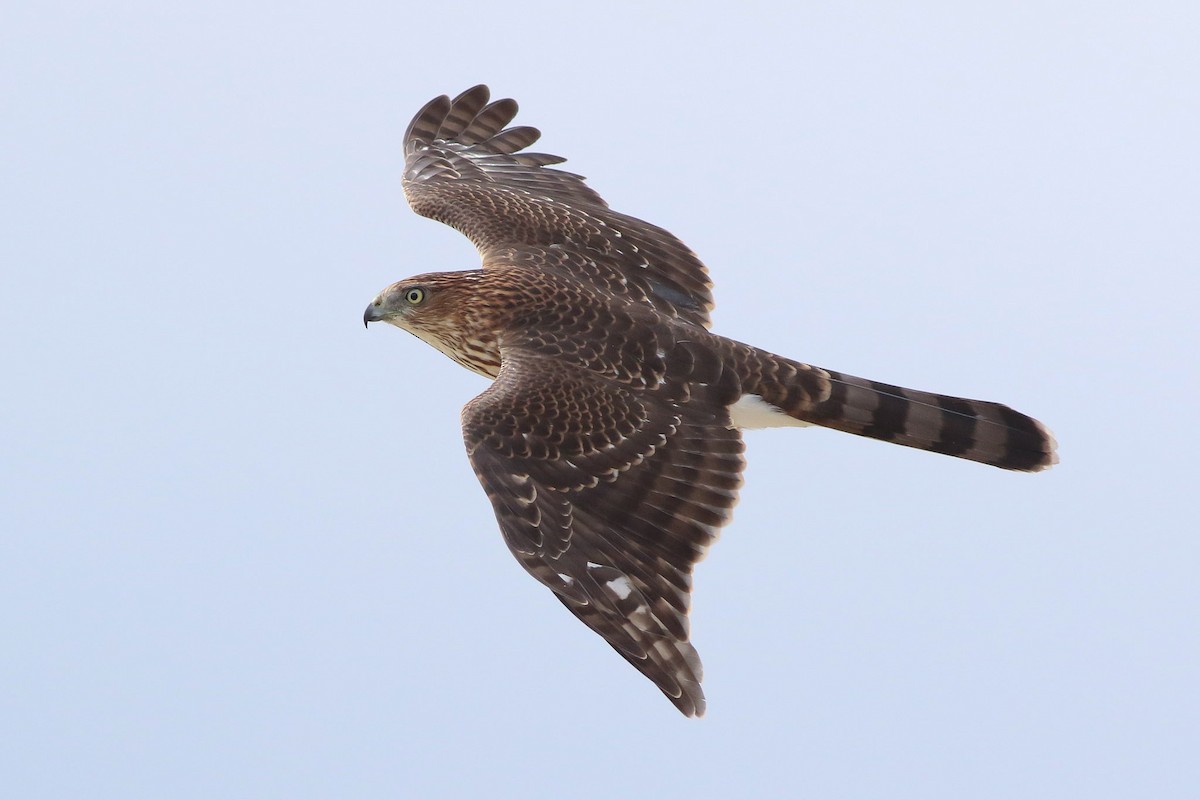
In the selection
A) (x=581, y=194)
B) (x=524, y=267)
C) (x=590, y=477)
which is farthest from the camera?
(x=581, y=194)

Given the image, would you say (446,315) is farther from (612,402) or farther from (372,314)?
(612,402)

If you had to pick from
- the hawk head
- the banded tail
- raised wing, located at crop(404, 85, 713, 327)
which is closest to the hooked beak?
the hawk head

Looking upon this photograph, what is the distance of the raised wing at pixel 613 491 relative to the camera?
7168 millimetres

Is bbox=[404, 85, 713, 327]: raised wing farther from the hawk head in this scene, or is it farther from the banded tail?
the banded tail

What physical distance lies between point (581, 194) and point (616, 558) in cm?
359

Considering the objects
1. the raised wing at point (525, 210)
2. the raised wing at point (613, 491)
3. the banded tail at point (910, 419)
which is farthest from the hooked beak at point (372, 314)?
the banded tail at point (910, 419)

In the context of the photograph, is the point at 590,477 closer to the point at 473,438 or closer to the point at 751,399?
the point at 473,438

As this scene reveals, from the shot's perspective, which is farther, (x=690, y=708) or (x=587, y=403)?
(x=587, y=403)

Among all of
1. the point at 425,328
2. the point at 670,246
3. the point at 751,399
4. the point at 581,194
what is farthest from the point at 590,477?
the point at 581,194

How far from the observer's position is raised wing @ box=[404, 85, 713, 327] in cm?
927

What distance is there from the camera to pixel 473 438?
761 cm

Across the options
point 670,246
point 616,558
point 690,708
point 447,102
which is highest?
point 447,102

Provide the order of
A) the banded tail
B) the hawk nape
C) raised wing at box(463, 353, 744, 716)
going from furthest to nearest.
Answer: the banded tail → the hawk nape → raised wing at box(463, 353, 744, 716)

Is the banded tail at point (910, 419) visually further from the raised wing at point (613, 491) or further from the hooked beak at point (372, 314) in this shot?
the hooked beak at point (372, 314)
